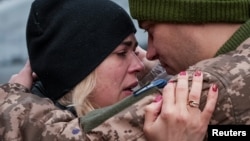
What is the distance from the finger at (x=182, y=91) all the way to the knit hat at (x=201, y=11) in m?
0.28

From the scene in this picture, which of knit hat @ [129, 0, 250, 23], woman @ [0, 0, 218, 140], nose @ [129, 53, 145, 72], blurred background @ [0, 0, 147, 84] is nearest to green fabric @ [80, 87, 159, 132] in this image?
knit hat @ [129, 0, 250, 23]

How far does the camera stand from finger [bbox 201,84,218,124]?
2.45 meters

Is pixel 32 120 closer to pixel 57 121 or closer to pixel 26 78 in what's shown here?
pixel 57 121

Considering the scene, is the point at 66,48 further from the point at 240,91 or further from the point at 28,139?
the point at 240,91

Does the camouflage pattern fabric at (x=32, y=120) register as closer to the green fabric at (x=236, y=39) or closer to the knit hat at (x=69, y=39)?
the knit hat at (x=69, y=39)

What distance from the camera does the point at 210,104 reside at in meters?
2.45

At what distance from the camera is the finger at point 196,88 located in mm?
2473

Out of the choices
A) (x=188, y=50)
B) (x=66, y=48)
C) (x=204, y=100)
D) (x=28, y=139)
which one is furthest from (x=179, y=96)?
(x=66, y=48)

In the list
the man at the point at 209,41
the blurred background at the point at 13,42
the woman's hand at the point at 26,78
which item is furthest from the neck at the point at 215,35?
the blurred background at the point at 13,42

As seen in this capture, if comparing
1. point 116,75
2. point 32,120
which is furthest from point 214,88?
point 116,75

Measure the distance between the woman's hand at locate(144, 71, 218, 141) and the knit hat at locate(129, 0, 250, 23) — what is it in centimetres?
29

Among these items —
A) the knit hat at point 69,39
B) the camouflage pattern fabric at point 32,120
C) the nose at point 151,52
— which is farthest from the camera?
the knit hat at point 69,39

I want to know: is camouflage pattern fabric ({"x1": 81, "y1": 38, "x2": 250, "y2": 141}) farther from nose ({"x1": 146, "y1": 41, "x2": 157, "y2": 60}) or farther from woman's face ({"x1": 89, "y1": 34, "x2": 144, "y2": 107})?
woman's face ({"x1": 89, "y1": 34, "x2": 144, "y2": 107})

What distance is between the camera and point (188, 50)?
2.76m
